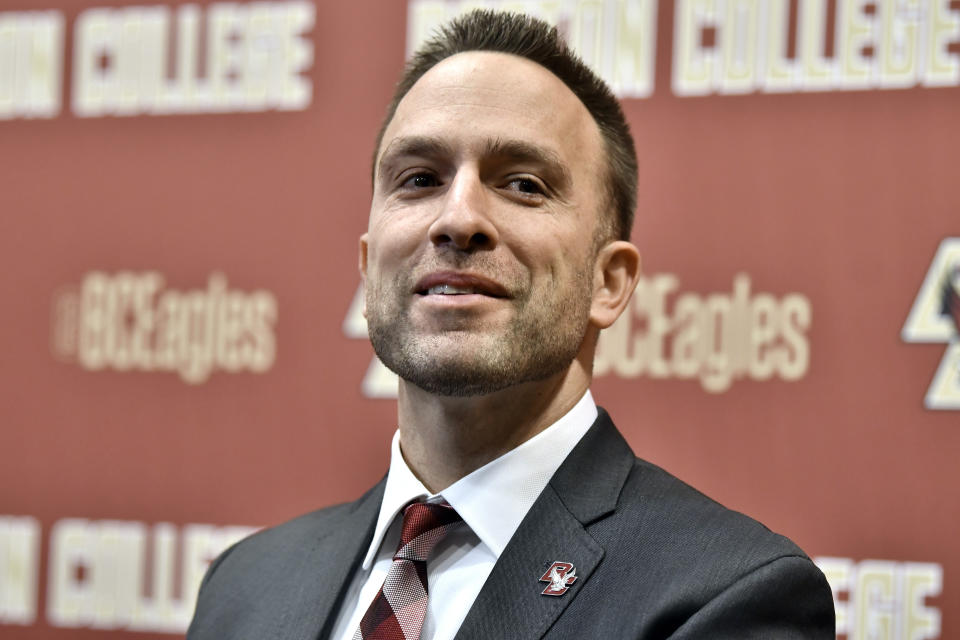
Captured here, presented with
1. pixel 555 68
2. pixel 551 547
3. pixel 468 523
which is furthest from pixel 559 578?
pixel 555 68

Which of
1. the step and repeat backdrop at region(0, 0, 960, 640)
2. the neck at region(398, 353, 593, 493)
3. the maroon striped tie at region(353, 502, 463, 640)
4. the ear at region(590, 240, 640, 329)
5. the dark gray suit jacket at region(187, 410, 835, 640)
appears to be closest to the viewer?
the dark gray suit jacket at region(187, 410, 835, 640)

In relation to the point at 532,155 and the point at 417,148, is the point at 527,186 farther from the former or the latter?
the point at 417,148

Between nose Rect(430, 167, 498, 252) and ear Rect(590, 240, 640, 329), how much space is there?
26 cm

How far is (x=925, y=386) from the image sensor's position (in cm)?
229

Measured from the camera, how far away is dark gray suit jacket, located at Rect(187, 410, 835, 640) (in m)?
1.44

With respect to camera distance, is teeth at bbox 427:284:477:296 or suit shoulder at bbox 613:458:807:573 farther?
teeth at bbox 427:284:477:296

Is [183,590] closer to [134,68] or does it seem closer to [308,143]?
[308,143]

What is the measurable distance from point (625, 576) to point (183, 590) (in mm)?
1642

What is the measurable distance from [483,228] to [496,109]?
23 cm

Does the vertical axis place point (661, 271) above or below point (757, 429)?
above

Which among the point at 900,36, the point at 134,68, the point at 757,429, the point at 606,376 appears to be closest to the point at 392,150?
the point at 606,376

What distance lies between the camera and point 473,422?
5.62 feet

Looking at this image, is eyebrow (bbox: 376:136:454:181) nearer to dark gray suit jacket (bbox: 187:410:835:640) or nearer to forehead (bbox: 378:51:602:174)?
forehead (bbox: 378:51:602:174)

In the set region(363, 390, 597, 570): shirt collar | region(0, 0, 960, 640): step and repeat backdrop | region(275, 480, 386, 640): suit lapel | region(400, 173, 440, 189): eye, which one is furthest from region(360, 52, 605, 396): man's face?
region(0, 0, 960, 640): step and repeat backdrop
